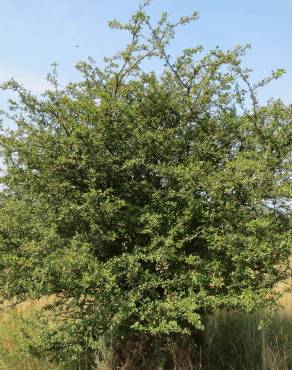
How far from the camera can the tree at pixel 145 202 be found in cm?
480

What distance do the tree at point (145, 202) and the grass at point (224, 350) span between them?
1.02 feet

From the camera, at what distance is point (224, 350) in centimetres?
642

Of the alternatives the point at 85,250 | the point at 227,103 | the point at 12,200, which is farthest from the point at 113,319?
the point at 227,103

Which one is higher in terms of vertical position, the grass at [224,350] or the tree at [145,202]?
the tree at [145,202]

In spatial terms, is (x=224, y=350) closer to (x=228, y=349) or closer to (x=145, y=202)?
(x=228, y=349)

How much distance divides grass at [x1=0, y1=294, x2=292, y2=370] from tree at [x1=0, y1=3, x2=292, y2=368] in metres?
0.31

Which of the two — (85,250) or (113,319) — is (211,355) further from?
(85,250)

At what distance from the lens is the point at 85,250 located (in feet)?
15.6

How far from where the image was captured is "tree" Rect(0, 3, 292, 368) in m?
4.80

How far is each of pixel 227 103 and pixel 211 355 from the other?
10.2ft

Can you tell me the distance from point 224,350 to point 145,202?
8.18ft

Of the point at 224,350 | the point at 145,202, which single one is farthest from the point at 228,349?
the point at 145,202

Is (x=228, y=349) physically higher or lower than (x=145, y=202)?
lower

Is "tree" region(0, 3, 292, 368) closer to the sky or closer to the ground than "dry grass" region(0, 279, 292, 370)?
closer to the sky
